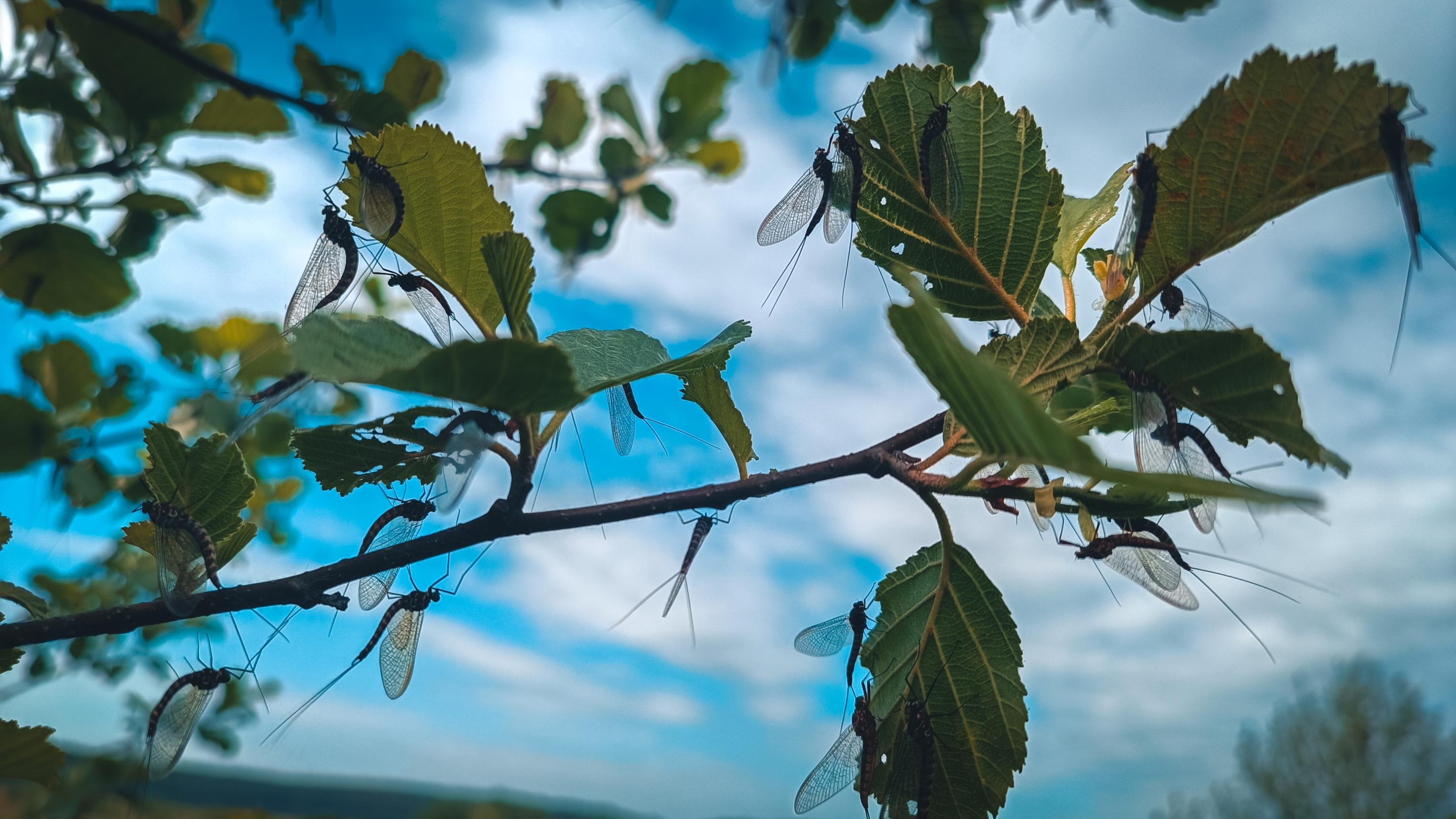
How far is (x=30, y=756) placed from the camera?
1035mm

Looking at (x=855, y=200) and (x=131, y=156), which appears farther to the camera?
(x=131, y=156)

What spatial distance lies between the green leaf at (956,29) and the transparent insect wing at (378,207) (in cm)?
92

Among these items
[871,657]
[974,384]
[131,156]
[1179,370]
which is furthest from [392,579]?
[131,156]

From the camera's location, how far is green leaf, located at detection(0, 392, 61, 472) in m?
2.06

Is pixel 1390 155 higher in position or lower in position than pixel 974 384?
higher

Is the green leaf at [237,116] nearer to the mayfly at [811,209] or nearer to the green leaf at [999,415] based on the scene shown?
the mayfly at [811,209]

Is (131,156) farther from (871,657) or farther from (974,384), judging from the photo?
(974,384)

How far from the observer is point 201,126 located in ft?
7.00

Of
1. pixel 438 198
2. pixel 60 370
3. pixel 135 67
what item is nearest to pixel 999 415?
pixel 438 198

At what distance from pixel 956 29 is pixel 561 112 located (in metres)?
1.95

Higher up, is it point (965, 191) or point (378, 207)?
point (965, 191)

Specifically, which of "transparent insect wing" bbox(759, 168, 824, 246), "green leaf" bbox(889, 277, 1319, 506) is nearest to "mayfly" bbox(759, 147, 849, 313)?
"transparent insect wing" bbox(759, 168, 824, 246)

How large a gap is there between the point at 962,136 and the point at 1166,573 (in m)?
0.60

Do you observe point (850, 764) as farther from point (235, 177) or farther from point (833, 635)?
point (235, 177)
